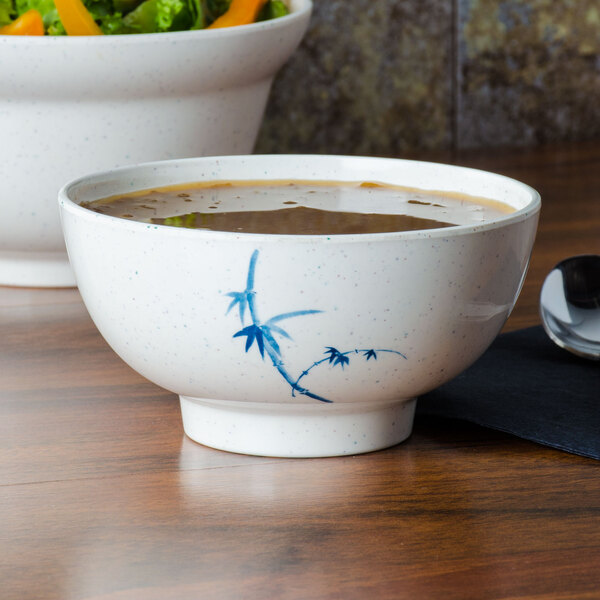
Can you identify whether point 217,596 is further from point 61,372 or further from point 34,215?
point 34,215

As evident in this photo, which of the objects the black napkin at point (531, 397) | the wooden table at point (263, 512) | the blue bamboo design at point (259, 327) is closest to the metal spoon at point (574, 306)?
the black napkin at point (531, 397)

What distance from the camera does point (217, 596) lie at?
374 millimetres

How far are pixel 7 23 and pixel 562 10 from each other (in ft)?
2.46

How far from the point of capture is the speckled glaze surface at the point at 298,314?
43cm

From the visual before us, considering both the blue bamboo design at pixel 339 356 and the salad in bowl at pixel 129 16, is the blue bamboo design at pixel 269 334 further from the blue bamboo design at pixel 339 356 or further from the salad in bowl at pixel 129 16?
the salad in bowl at pixel 129 16

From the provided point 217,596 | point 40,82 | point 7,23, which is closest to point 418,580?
point 217,596

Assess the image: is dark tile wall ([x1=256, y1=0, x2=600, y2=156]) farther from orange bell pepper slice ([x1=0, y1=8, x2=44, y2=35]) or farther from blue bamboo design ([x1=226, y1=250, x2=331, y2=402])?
blue bamboo design ([x1=226, y1=250, x2=331, y2=402])

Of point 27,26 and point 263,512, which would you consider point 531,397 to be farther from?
point 27,26

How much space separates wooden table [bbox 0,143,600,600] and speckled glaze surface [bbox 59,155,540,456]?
25mm

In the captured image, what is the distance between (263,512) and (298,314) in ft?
0.26

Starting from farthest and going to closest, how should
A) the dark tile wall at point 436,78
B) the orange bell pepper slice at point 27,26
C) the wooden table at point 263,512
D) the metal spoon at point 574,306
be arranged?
1. the dark tile wall at point 436,78
2. the orange bell pepper slice at point 27,26
3. the metal spoon at point 574,306
4. the wooden table at point 263,512

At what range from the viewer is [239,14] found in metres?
0.76

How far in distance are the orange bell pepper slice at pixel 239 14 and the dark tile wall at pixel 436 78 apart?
489mm

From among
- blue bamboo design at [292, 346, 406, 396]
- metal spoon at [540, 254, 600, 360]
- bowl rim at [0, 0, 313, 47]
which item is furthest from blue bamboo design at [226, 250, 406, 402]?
bowl rim at [0, 0, 313, 47]
